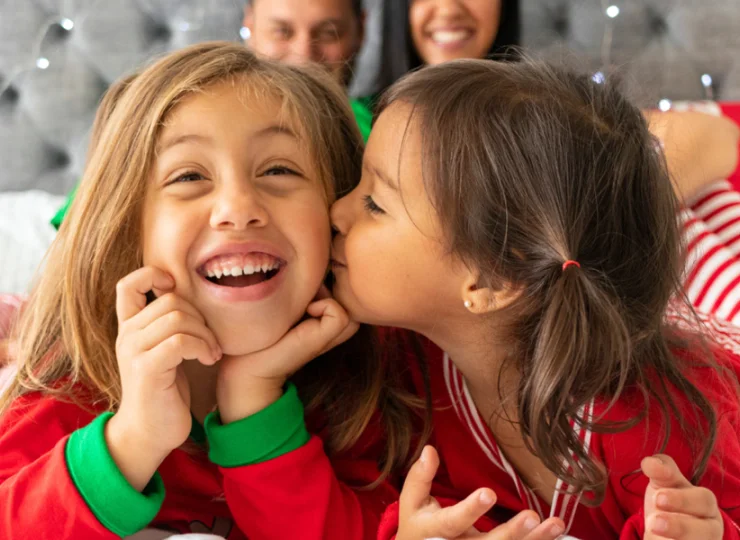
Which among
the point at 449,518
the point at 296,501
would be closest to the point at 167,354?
the point at 296,501

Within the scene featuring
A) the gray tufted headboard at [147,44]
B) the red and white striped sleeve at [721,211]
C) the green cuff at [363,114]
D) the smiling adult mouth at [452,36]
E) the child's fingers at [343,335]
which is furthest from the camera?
the gray tufted headboard at [147,44]

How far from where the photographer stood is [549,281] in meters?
0.92

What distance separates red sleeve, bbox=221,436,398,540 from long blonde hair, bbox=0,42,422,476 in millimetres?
100

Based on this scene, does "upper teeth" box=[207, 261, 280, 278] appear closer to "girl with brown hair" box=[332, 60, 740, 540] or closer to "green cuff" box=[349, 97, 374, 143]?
"girl with brown hair" box=[332, 60, 740, 540]

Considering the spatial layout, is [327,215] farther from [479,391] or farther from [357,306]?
[479,391]

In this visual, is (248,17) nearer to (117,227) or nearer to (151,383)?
(117,227)

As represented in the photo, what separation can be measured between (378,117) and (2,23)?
1.54m

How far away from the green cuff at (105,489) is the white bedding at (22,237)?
0.92 metres

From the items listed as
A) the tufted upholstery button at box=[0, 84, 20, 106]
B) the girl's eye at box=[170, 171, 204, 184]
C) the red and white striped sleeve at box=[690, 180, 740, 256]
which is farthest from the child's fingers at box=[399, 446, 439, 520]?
the tufted upholstery button at box=[0, 84, 20, 106]

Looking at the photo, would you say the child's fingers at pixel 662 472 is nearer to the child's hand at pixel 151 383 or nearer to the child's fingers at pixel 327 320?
the child's fingers at pixel 327 320

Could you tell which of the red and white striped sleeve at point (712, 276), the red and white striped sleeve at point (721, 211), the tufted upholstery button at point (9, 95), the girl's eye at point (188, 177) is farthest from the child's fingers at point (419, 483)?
the tufted upholstery button at point (9, 95)

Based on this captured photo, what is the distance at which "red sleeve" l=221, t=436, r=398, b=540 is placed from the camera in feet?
3.18

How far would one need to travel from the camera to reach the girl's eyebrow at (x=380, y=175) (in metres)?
0.98

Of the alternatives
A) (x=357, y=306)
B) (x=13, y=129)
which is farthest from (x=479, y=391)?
(x=13, y=129)
